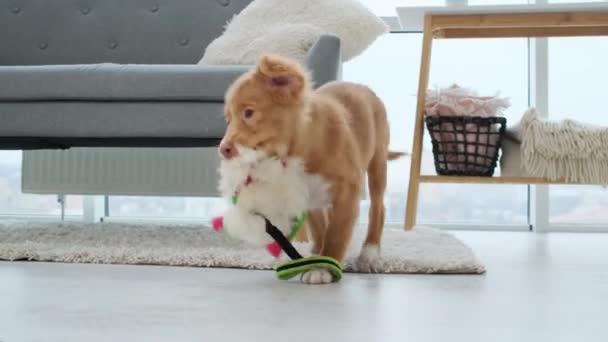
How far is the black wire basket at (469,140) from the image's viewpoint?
2.41m

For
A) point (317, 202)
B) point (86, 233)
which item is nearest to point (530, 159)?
point (317, 202)

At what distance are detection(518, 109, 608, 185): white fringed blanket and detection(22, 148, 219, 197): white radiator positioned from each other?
1336 mm

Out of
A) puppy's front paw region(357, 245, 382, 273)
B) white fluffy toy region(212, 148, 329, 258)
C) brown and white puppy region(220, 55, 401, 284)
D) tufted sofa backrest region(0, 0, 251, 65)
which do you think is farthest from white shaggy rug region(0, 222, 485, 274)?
tufted sofa backrest region(0, 0, 251, 65)

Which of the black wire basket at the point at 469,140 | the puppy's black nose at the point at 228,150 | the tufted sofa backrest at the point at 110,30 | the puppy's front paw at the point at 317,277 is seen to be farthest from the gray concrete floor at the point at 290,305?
the tufted sofa backrest at the point at 110,30

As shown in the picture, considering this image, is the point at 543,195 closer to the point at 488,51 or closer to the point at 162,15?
the point at 488,51

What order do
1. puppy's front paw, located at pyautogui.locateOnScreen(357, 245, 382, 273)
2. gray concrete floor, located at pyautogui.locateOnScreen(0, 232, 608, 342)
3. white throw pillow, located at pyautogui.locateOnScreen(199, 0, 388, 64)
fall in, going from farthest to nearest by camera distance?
white throw pillow, located at pyautogui.locateOnScreen(199, 0, 388, 64) → puppy's front paw, located at pyautogui.locateOnScreen(357, 245, 382, 273) → gray concrete floor, located at pyautogui.locateOnScreen(0, 232, 608, 342)

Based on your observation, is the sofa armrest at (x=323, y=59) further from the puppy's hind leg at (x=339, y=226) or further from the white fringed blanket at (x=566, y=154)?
the white fringed blanket at (x=566, y=154)

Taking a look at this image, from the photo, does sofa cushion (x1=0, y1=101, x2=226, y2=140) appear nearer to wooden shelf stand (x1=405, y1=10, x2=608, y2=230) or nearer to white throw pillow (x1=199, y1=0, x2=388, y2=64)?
white throw pillow (x1=199, y1=0, x2=388, y2=64)

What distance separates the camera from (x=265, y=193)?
4.24 feet

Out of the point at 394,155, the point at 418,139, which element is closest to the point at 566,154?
the point at 418,139

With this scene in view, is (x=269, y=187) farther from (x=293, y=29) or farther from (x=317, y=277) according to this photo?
(x=293, y=29)

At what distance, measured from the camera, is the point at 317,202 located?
4.47 feet

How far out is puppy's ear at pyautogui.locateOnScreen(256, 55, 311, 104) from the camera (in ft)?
4.11

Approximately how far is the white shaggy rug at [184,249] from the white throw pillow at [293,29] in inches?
24.4
